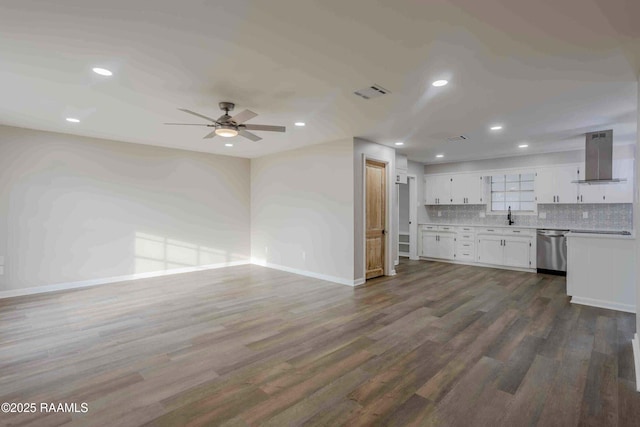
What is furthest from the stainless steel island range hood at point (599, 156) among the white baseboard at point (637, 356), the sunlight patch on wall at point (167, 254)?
the sunlight patch on wall at point (167, 254)

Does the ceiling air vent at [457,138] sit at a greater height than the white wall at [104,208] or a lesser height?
greater

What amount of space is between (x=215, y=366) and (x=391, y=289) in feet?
10.8

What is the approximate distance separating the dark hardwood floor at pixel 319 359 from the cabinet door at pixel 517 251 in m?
1.94

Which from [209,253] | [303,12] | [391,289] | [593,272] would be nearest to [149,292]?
[209,253]

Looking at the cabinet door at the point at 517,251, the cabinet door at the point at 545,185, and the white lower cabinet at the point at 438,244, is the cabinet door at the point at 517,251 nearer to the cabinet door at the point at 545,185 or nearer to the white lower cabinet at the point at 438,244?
the cabinet door at the point at 545,185

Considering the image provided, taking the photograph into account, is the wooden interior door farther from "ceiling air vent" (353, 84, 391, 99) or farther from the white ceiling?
"ceiling air vent" (353, 84, 391, 99)

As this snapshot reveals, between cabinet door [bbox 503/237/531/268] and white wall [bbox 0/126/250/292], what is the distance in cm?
630

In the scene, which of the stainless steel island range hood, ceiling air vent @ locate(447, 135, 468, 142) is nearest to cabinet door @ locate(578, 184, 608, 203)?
the stainless steel island range hood

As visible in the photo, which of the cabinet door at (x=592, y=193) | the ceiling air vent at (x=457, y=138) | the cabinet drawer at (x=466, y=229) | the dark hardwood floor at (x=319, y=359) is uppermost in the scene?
the ceiling air vent at (x=457, y=138)

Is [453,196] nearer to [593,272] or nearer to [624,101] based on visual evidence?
[593,272]

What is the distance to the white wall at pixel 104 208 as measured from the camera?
191 inches

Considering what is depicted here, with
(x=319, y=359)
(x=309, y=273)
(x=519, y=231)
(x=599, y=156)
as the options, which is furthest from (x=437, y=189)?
(x=319, y=359)

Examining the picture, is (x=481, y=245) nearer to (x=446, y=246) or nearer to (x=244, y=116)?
(x=446, y=246)

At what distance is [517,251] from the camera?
6633 millimetres
